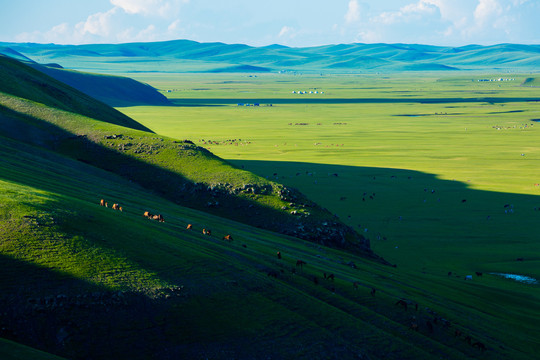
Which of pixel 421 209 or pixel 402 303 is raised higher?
pixel 421 209

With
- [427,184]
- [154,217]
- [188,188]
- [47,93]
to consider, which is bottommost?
[154,217]

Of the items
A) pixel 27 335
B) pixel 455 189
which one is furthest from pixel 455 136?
pixel 27 335

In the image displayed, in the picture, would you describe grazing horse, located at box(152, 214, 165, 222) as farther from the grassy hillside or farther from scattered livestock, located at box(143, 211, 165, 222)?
the grassy hillside

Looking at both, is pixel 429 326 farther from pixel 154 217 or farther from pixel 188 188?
pixel 188 188

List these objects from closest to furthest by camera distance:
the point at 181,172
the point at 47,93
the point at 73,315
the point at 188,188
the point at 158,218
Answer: the point at 73,315 < the point at 158,218 < the point at 188,188 < the point at 181,172 < the point at 47,93

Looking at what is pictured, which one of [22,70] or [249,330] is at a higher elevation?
[22,70]

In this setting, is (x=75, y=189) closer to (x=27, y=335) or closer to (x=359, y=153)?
(x=27, y=335)

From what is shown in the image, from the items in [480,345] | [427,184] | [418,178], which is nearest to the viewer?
[480,345]

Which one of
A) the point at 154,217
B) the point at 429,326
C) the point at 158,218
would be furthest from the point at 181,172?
the point at 429,326

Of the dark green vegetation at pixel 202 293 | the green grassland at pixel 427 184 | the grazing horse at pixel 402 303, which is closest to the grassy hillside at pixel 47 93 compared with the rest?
the green grassland at pixel 427 184
